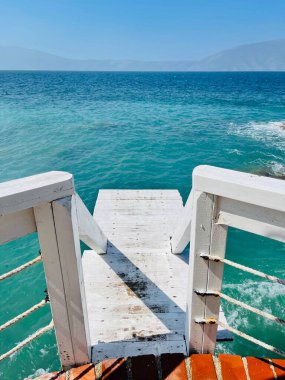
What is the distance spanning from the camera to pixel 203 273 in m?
2.04

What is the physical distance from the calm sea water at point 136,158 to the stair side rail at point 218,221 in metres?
3.81

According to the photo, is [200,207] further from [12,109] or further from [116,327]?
[12,109]

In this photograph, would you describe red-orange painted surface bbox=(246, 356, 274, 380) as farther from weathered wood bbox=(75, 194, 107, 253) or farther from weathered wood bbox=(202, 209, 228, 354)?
weathered wood bbox=(75, 194, 107, 253)

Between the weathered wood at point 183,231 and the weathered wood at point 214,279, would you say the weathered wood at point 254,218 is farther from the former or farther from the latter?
the weathered wood at point 183,231

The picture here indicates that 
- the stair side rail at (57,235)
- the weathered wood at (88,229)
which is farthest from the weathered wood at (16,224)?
the weathered wood at (88,229)

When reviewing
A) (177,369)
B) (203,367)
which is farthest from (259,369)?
(177,369)

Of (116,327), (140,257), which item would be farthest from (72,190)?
(140,257)

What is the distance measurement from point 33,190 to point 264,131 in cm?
2504

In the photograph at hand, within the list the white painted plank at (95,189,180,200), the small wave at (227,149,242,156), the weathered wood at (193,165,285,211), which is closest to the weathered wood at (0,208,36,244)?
the weathered wood at (193,165,285,211)

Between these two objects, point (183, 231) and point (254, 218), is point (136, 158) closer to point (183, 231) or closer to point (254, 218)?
point (183, 231)

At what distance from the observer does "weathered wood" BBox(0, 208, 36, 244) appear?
1.59m

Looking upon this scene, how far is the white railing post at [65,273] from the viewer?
1.74 meters

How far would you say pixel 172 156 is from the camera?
1773 cm

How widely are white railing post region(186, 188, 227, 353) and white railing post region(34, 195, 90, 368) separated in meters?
0.79
